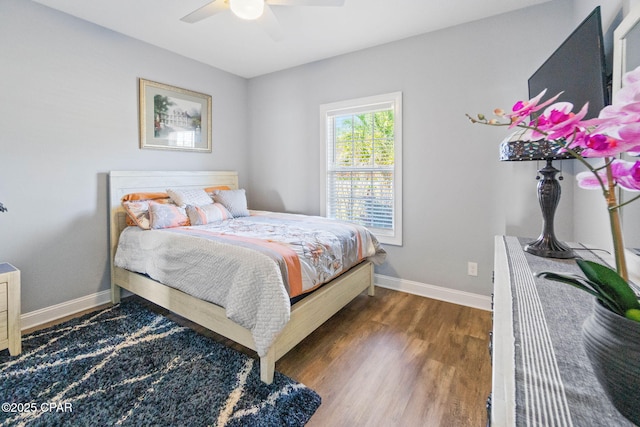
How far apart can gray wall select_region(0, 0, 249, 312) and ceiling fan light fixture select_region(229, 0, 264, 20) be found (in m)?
1.69

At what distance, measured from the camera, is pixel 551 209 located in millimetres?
1527

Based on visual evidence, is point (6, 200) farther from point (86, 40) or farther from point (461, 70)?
point (461, 70)

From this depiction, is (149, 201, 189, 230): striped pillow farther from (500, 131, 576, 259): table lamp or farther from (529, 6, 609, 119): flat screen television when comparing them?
(529, 6, 609, 119): flat screen television

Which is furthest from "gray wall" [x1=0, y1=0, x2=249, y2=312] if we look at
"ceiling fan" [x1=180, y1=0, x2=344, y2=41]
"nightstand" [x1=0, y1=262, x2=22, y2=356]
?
"ceiling fan" [x1=180, y1=0, x2=344, y2=41]

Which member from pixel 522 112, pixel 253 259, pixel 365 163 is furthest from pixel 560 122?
pixel 365 163

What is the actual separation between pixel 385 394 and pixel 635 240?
1336 mm

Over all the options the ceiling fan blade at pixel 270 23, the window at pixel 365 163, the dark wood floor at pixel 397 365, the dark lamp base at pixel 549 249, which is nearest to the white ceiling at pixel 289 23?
the ceiling fan blade at pixel 270 23

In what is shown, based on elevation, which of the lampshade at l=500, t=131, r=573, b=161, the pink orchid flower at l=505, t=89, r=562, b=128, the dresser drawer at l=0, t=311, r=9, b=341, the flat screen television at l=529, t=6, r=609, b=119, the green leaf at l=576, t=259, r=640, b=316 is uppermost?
the flat screen television at l=529, t=6, r=609, b=119

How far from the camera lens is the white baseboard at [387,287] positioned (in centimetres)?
241

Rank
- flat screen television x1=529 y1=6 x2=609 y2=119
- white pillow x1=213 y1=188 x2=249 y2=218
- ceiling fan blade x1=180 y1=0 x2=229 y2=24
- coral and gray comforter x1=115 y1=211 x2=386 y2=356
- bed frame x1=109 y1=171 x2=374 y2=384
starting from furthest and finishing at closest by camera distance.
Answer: white pillow x1=213 y1=188 x2=249 y2=218
ceiling fan blade x1=180 y1=0 x2=229 y2=24
bed frame x1=109 y1=171 x2=374 y2=384
coral and gray comforter x1=115 y1=211 x2=386 y2=356
flat screen television x1=529 y1=6 x2=609 y2=119

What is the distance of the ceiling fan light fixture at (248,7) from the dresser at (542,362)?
204cm

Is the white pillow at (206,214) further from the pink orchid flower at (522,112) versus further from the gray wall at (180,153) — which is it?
the pink orchid flower at (522,112)

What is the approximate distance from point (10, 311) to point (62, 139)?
4.63 ft

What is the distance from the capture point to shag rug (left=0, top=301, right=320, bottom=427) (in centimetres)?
146
